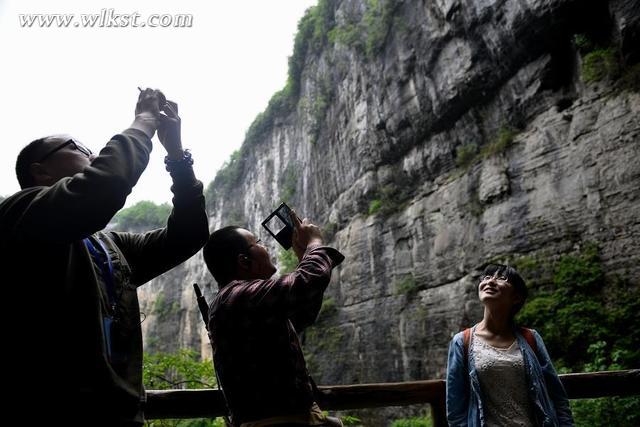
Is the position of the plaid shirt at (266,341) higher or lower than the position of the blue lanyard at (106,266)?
lower

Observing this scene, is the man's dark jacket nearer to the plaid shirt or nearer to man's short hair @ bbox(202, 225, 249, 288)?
the plaid shirt

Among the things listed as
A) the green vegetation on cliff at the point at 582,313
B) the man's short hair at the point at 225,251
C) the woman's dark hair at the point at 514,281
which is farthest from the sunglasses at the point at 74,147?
the green vegetation on cliff at the point at 582,313

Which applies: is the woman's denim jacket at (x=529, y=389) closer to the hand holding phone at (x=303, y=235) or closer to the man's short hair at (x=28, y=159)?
the hand holding phone at (x=303, y=235)

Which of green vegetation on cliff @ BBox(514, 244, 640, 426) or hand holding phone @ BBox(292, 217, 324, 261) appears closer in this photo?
hand holding phone @ BBox(292, 217, 324, 261)

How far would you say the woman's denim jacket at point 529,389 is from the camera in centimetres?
236

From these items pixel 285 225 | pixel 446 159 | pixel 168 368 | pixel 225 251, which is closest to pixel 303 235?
pixel 285 225

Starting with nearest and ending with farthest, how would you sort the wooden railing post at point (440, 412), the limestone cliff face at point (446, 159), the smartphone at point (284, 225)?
the smartphone at point (284, 225) < the wooden railing post at point (440, 412) < the limestone cliff face at point (446, 159)

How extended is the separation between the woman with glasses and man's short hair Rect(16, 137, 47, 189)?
7.61ft

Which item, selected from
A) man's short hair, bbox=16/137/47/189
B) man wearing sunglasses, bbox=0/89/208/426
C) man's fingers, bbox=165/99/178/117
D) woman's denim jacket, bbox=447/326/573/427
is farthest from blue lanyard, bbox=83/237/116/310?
woman's denim jacket, bbox=447/326/573/427

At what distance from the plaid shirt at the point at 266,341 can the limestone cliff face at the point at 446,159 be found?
26.5 feet

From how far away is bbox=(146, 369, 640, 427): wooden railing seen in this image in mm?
2484

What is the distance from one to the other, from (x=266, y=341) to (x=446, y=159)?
1187 cm

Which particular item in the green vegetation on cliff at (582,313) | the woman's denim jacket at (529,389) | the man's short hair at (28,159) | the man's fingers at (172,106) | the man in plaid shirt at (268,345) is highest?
the man's fingers at (172,106)

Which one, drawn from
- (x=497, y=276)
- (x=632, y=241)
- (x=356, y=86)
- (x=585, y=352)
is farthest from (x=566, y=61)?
(x=497, y=276)
